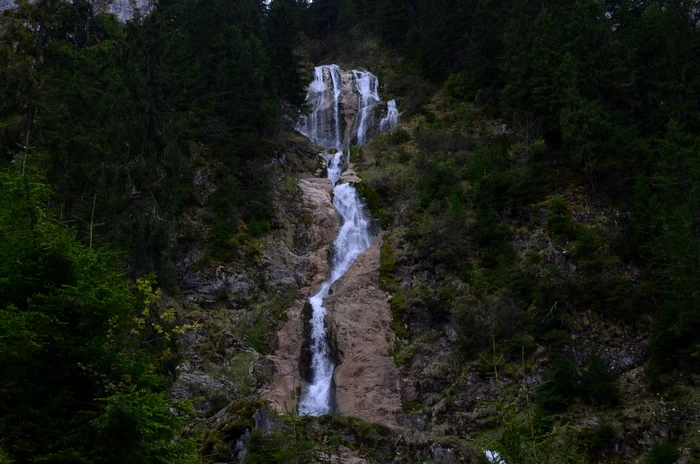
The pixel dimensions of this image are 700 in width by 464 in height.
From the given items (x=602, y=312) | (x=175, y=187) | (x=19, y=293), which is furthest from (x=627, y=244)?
(x=19, y=293)

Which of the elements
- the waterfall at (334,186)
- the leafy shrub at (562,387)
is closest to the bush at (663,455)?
the leafy shrub at (562,387)

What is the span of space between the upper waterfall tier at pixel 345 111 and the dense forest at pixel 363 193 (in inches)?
147

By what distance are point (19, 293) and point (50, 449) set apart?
2.24 metres

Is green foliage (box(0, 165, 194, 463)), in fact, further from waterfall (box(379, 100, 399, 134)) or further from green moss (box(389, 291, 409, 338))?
waterfall (box(379, 100, 399, 134))

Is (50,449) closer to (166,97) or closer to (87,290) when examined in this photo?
(87,290)

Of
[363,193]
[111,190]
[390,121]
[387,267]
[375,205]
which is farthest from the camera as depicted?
[390,121]

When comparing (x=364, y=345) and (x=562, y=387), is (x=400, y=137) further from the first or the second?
(x=562, y=387)

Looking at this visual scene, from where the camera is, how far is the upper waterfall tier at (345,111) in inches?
1841

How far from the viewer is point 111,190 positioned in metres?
21.3

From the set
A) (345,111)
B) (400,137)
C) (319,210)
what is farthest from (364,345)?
(345,111)

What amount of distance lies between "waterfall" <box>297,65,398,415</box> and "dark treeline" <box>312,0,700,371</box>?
855cm

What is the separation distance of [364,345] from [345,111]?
2677 centimetres

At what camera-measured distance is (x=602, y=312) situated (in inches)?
960

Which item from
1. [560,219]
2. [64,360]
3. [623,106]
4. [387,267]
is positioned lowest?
[387,267]
